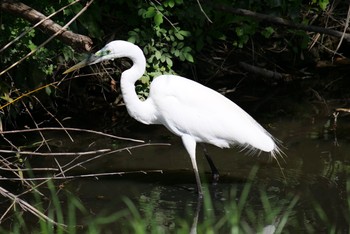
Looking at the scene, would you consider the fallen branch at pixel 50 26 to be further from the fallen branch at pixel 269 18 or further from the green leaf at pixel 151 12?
the fallen branch at pixel 269 18

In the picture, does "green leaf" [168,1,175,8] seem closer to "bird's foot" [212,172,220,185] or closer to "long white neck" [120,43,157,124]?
"long white neck" [120,43,157,124]

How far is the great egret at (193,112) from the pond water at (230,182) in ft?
1.00

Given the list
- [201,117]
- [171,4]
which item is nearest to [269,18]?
[171,4]

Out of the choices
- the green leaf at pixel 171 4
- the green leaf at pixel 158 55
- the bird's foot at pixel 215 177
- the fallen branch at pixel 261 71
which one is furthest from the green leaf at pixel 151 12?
the fallen branch at pixel 261 71

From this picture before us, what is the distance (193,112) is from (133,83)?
1.96ft

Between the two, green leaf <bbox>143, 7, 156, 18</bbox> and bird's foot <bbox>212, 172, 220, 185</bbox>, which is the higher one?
green leaf <bbox>143, 7, 156, 18</bbox>

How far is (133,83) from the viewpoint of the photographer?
6.34m

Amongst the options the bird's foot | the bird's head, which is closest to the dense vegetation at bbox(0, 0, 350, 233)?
the bird's head

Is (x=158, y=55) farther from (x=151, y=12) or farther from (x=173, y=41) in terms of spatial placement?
(x=151, y=12)

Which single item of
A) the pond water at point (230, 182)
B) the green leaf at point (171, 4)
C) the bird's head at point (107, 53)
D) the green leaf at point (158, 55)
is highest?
the green leaf at point (171, 4)

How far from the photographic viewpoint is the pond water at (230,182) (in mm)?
5301

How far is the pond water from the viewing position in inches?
209

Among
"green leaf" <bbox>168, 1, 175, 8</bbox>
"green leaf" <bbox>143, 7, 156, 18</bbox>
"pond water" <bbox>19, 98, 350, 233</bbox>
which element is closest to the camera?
"pond water" <bbox>19, 98, 350, 233</bbox>

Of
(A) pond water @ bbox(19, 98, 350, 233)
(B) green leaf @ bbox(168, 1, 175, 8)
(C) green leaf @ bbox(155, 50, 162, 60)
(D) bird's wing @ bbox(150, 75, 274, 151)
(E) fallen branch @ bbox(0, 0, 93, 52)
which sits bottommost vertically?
(A) pond water @ bbox(19, 98, 350, 233)
